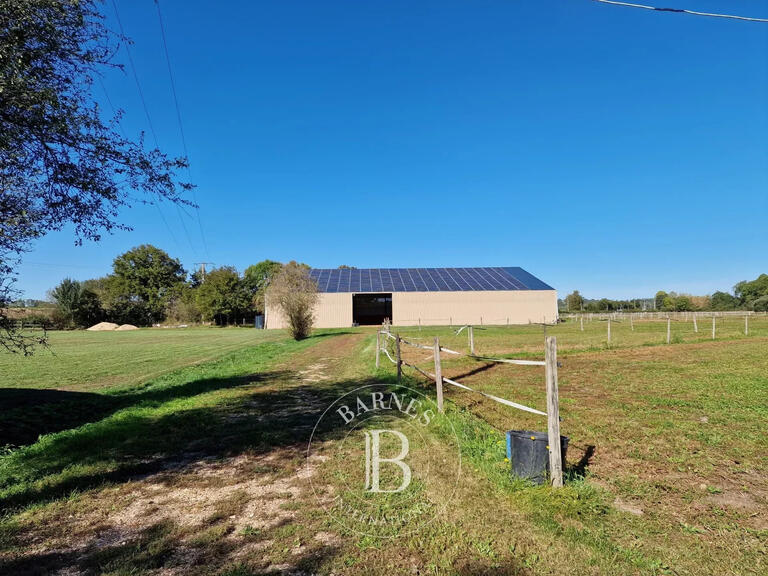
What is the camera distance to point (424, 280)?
54.8m

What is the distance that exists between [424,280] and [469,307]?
744cm

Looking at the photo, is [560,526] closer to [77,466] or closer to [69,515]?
[69,515]

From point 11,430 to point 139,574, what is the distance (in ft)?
20.6

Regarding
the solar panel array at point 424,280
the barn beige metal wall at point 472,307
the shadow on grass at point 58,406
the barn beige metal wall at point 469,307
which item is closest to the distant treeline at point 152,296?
the solar panel array at point 424,280

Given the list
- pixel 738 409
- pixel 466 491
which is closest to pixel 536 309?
pixel 738 409

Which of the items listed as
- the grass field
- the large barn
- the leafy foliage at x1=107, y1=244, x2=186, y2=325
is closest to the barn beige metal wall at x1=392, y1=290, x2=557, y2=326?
the large barn

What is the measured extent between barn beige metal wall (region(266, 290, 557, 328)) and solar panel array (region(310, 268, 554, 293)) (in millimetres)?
927

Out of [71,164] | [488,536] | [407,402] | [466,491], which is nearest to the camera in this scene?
[488,536]

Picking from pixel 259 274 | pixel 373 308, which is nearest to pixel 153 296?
pixel 259 274

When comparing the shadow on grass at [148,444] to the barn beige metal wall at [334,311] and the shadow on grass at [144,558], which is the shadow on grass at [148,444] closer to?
the shadow on grass at [144,558]

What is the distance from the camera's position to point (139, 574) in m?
2.92

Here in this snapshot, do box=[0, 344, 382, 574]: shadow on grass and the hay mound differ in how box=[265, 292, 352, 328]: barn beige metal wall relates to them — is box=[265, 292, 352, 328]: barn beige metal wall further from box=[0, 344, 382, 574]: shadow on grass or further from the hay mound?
box=[0, 344, 382, 574]: shadow on grass

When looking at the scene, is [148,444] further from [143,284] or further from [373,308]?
[143,284]

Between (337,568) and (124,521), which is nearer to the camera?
(337,568)
